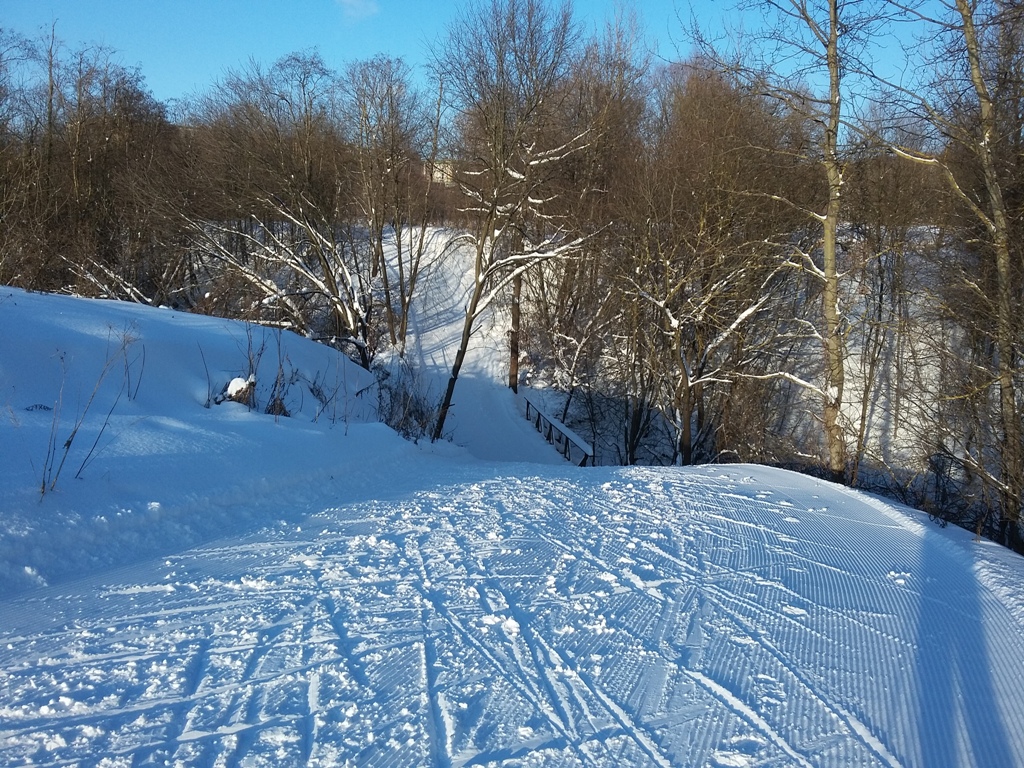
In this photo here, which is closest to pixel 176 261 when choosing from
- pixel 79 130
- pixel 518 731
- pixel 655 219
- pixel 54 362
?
pixel 79 130

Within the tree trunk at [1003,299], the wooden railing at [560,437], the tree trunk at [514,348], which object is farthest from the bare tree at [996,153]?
the tree trunk at [514,348]

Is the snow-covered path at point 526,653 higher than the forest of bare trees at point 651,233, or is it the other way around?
the forest of bare trees at point 651,233

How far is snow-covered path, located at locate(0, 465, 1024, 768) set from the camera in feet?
8.08

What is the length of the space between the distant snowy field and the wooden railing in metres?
9.87

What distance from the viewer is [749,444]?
16.3 meters

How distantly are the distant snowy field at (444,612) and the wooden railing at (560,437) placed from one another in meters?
9.87

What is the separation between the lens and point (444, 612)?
11.9 feet

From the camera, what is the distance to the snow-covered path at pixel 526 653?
2463 millimetres

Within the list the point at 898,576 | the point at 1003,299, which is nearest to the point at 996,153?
the point at 1003,299

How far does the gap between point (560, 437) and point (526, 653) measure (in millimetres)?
16241

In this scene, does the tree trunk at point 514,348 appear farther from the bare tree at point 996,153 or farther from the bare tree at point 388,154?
the bare tree at point 996,153

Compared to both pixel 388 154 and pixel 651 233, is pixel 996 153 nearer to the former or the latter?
pixel 651 233

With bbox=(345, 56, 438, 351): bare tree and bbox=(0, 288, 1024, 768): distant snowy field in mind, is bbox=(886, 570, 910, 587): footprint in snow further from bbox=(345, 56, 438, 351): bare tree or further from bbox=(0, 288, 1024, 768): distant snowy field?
bbox=(345, 56, 438, 351): bare tree

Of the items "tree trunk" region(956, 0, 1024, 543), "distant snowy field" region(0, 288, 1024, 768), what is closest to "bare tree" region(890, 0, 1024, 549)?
"tree trunk" region(956, 0, 1024, 543)
